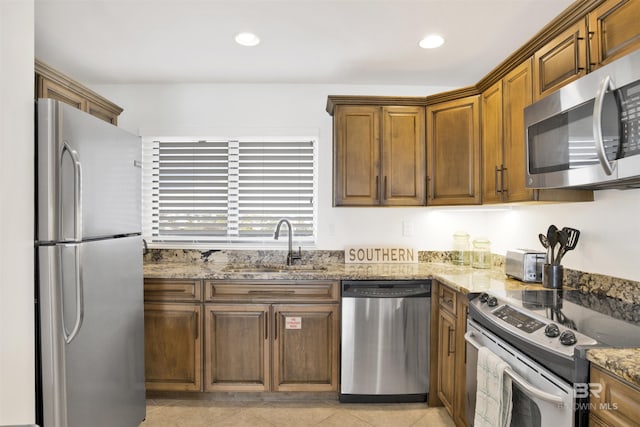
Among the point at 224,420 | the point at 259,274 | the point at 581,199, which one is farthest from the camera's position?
the point at 259,274

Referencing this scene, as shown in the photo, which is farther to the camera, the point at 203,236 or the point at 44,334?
the point at 203,236

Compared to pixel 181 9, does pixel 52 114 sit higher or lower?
lower

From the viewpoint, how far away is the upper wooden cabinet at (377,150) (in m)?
2.97

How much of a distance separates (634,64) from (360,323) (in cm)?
203

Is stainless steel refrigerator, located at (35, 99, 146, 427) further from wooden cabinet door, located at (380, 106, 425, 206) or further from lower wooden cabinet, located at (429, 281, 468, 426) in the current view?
lower wooden cabinet, located at (429, 281, 468, 426)

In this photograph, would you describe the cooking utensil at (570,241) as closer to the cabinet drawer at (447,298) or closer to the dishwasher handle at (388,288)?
the cabinet drawer at (447,298)

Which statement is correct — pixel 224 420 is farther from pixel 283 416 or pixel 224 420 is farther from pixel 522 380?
pixel 522 380

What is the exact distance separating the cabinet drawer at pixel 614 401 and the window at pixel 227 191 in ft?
7.87

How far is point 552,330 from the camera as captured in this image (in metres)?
1.36

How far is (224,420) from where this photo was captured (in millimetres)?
2453

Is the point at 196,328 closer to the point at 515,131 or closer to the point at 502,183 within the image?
the point at 502,183

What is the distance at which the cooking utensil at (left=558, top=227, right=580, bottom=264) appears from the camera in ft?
6.74

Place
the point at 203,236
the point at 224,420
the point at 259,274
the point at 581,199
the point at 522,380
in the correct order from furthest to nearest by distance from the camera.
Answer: the point at 203,236 < the point at 259,274 < the point at 224,420 < the point at 581,199 < the point at 522,380

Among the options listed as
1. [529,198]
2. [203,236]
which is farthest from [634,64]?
[203,236]
